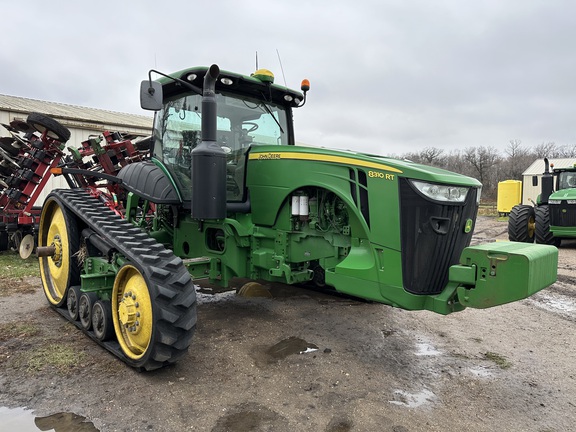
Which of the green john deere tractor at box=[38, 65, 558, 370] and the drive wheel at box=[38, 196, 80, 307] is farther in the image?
the drive wheel at box=[38, 196, 80, 307]

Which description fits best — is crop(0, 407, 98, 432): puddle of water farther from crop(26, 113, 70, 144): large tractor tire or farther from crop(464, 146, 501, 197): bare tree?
crop(464, 146, 501, 197): bare tree

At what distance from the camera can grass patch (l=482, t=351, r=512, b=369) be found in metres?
4.05

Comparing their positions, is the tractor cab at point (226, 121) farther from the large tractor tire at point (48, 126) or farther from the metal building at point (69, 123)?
the metal building at point (69, 123)

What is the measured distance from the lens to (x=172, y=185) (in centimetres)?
467

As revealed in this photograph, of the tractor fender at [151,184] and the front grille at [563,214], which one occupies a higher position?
the tractor fender at [151,184]

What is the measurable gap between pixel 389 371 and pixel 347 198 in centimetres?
153

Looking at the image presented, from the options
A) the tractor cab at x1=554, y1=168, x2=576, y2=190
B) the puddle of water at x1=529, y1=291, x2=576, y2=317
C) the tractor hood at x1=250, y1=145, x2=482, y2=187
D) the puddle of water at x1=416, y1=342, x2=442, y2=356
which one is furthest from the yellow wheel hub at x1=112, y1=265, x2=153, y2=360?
the tractor cab at x1=554, y1=168, x2=576, y2=190

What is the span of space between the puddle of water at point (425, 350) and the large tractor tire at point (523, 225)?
29.5ft

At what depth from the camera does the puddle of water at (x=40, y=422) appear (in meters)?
2.87

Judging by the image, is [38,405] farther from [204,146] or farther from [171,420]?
[204,146]

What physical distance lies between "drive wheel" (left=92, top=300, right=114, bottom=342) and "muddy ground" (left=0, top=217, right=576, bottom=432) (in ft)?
0.52

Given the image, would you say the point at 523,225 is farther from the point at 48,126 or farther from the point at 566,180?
the point at 48,126

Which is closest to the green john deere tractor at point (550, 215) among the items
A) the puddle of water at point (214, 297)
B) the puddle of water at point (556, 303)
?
the puddle of water at point (556, 303)

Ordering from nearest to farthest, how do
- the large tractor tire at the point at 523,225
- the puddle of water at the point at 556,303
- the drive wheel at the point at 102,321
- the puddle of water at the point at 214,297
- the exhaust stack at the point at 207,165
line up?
1. the exhaust stack at the point at 207,165
2. the drive wheel at the point at 102,321
3. the puddle of water at the point at 214,297
4. the puddle of water at the point at 556,303
5. the large tractor tire at the point at 523,225
